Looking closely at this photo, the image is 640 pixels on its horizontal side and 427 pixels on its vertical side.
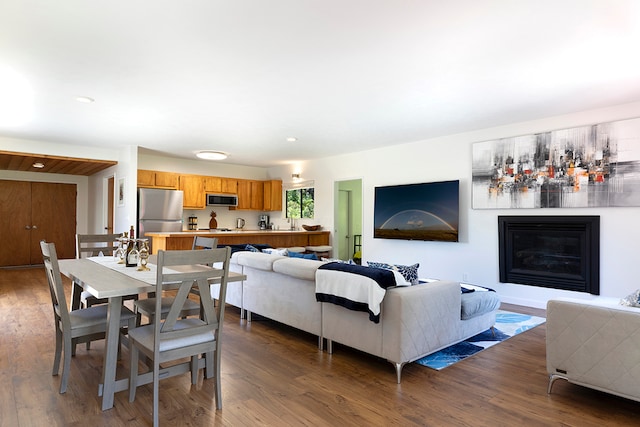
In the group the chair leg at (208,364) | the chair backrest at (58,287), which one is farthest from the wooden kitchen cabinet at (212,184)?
the chair leg at (208,364)

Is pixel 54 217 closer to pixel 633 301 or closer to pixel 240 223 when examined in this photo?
pixel 240 223

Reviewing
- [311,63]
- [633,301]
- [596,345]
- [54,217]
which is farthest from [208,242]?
[54,217]

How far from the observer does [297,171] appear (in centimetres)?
867

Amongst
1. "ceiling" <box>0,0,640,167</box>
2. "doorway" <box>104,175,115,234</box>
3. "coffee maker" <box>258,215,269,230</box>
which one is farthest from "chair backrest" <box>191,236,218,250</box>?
"coffee maker" <box>258,215,269,230</box>

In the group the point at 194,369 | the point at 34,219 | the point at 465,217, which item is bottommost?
the point at 194,369

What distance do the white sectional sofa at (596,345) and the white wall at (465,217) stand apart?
246 cm

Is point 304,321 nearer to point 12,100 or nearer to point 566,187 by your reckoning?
point 566,187

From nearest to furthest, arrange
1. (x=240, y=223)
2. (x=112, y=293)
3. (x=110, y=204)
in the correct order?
1. (x=112, y=293)
2. (x=110, y=204)
3. (x=240, y=223)

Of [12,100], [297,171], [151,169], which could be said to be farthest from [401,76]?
[151,169]

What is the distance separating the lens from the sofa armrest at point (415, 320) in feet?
9.09

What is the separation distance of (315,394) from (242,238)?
4.55 m

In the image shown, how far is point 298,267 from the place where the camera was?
11.5 ft

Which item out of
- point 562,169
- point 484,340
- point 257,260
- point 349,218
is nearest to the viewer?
point 484,340

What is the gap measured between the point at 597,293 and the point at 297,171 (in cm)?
594
